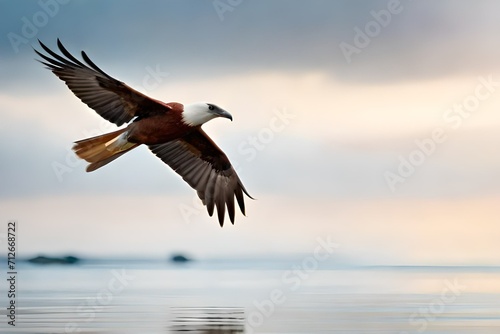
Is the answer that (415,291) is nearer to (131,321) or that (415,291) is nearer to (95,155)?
(131,321)

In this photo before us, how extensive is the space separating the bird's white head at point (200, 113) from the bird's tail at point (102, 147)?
0.70 metres

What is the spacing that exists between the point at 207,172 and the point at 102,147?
1839 mm

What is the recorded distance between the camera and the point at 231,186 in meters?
14.1

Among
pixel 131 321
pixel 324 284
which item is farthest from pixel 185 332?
pixel 324 284

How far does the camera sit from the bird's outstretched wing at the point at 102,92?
12.4m

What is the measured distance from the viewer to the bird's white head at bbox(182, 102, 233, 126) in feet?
41.7

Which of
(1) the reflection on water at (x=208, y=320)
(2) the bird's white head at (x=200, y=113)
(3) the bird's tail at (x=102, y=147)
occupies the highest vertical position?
(2) the bird's white head at (x=200, y=113)

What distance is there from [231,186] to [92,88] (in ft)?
8.14

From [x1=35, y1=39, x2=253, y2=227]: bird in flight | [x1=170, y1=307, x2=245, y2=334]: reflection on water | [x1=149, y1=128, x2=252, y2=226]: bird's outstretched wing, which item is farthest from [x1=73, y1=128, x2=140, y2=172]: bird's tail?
[x1=170, y1=307, x2=245, y2=334]: reflection on water

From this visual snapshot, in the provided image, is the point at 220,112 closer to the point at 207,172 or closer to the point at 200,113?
the point at 200,113

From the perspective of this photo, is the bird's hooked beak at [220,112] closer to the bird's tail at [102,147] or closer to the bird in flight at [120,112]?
the bird in flight at [120,112]

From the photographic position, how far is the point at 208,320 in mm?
13484

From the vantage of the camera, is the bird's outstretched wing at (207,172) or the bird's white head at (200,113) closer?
the bird's white head at (200,113)

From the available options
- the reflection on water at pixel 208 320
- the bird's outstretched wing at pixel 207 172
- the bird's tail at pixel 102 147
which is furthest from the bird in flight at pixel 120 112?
the reflection on water at pixel 208 320
